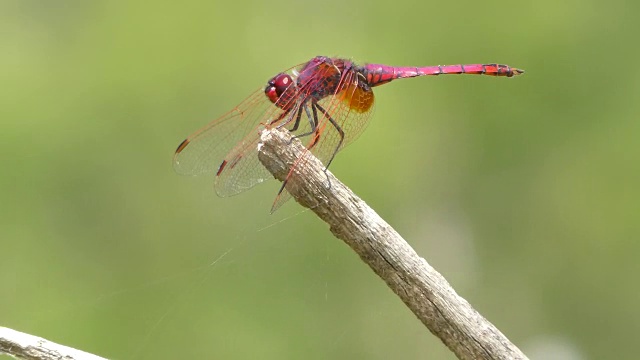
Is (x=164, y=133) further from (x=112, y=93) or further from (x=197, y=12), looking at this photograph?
(x=197, y=12)

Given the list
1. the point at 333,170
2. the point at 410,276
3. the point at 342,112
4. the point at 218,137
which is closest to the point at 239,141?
the point at 218,137

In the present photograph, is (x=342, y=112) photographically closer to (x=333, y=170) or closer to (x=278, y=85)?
(x=278, y=85)

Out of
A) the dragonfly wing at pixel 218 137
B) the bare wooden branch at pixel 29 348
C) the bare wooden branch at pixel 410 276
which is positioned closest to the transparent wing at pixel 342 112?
the dragonfly wing at pixel 218 137

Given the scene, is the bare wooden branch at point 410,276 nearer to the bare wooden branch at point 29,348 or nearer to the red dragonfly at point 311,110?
the red dragonfly at point 311,110

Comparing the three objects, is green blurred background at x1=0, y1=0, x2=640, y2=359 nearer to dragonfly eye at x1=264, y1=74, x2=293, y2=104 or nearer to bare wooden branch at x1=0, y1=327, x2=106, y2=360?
dragonfly eye at x1=264, y1=74, x2=293, y2=104

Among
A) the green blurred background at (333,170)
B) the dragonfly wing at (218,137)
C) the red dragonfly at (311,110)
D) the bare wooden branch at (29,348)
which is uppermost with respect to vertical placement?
the red dragonfly at (311,110)

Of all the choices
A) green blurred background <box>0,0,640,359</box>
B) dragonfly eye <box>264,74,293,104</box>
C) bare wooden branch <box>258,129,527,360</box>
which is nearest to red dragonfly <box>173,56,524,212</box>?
dragonfly eye <box>264,74,293,104</box>

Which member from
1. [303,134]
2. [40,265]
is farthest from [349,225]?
[40,265]
